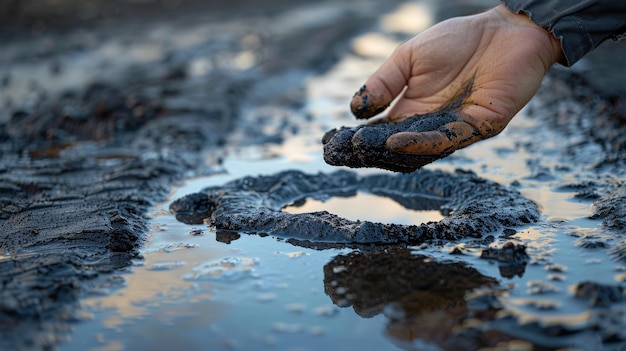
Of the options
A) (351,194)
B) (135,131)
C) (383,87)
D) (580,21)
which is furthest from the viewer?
(135,131)

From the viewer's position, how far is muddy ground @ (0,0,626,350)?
8.25ft

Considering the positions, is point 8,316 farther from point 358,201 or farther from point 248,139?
point 248,139

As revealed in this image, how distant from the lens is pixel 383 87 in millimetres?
3234

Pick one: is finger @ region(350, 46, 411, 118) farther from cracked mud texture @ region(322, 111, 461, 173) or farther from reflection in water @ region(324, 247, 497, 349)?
reflection in water @ region(324, 247, 497, 349)

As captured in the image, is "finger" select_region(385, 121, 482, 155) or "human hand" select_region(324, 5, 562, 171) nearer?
"finger" select_region(385, 121, 482, 155)

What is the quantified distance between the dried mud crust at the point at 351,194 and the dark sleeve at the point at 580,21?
2.59 ft

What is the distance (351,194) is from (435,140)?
893 mm

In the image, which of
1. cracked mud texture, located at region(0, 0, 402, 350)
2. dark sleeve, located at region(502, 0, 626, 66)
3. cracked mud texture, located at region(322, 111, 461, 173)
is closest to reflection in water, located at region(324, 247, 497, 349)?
cracked mud texture, located at region(322, 111, 461, 173)

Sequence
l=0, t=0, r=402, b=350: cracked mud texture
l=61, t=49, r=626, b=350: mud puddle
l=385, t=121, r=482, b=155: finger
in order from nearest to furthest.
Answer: l=61, t=49, r=626, b=350: mud puddle < l=0, t=0, r=402, b=350: cracked mud texture < l=385, t=121, r=482, b=155: finger

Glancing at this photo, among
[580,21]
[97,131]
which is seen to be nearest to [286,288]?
[580,21]

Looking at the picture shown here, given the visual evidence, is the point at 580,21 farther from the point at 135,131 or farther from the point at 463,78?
the point at 135,131

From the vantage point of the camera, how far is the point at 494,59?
3119 millimetres

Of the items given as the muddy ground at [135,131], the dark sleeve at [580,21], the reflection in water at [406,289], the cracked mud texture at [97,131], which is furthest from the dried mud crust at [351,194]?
the dark sleeve at [580,21]

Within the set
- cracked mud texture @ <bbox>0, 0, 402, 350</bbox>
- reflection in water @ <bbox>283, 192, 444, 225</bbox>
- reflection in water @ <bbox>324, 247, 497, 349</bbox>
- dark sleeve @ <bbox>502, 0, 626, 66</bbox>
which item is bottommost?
reflection in water @ <bbox>283, 192, 444, 225</bbox>
